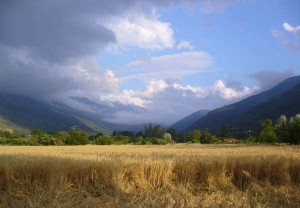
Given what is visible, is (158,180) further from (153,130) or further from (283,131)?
(153,130)

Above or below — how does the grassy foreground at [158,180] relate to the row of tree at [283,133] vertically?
below

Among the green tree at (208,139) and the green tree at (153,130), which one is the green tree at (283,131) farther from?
the green tree at (153,130)

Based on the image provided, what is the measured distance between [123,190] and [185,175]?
3.76 meters

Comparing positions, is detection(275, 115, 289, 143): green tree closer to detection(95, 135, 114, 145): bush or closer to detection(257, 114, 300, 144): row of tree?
detection(257, 114, 300, 144): row of tree

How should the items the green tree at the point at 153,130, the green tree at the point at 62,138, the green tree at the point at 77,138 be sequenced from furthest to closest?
1. the green tree at the point at 153,130
2. the green tree at the point at 77,138
3. the green tree at the point at 62,138

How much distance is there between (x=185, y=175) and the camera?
17.0 m

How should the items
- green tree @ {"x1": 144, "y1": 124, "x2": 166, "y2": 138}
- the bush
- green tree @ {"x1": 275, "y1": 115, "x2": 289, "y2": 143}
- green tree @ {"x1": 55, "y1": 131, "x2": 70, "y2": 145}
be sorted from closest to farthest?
green tree @ {"x1": 275, "y1": 115, "x2": 289, "y2": 143} → green tree @ {"x1": 55, "y1": 131, "x2": 70, "y2": 145} → the bush → green tree @ {"x1": 144, "y1": 124, "x2": 166, "y2": 138}

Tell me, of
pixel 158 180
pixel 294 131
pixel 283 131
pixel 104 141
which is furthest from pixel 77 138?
pixel 158 180

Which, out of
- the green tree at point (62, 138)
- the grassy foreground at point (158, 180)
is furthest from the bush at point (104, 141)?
the grassy foreground at point (158, 180)

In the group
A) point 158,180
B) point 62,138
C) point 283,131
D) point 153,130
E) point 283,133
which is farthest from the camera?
point 153,130

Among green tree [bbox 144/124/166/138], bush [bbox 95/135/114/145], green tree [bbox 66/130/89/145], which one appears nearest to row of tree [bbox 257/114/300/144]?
bush [bbox 95/135/114/145]

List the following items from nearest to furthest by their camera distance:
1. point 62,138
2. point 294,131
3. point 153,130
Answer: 1. point 294,131
2. point 62,138
3. point 153,130

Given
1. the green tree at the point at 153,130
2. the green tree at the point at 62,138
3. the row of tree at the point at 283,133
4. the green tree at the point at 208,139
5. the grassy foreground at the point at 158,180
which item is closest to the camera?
the grassy foreground at the point at 158,180

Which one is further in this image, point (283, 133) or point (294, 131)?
point (283, 133)
